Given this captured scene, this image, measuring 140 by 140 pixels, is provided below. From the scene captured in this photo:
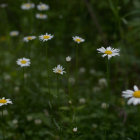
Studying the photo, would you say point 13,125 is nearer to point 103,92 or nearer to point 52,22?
point 103,92

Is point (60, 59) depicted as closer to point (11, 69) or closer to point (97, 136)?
point (11, 69)

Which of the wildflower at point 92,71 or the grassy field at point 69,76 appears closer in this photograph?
the grassy field at point 69,76

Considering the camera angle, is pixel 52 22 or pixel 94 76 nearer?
pixel 94 76

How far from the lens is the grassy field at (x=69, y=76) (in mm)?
2400

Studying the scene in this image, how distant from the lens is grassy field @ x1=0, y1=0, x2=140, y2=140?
2400 millimetres

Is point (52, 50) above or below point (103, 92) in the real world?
above

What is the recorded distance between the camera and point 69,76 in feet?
11.7

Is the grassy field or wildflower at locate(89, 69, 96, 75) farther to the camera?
wildflower at locate(89, 69, 96, 75)

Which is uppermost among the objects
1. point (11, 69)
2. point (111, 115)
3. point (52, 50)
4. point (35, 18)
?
point (35, 18)

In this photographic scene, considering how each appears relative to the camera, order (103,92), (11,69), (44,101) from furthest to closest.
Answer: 1. (11,69)
2. (103,92)
3. (44,101)

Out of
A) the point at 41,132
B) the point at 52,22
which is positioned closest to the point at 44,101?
the point at 41,132

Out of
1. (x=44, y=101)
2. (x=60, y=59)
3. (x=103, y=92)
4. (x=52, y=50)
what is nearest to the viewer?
(x=44, y=101)

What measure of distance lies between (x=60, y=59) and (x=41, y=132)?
157 cm

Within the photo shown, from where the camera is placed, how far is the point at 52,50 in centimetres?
432
